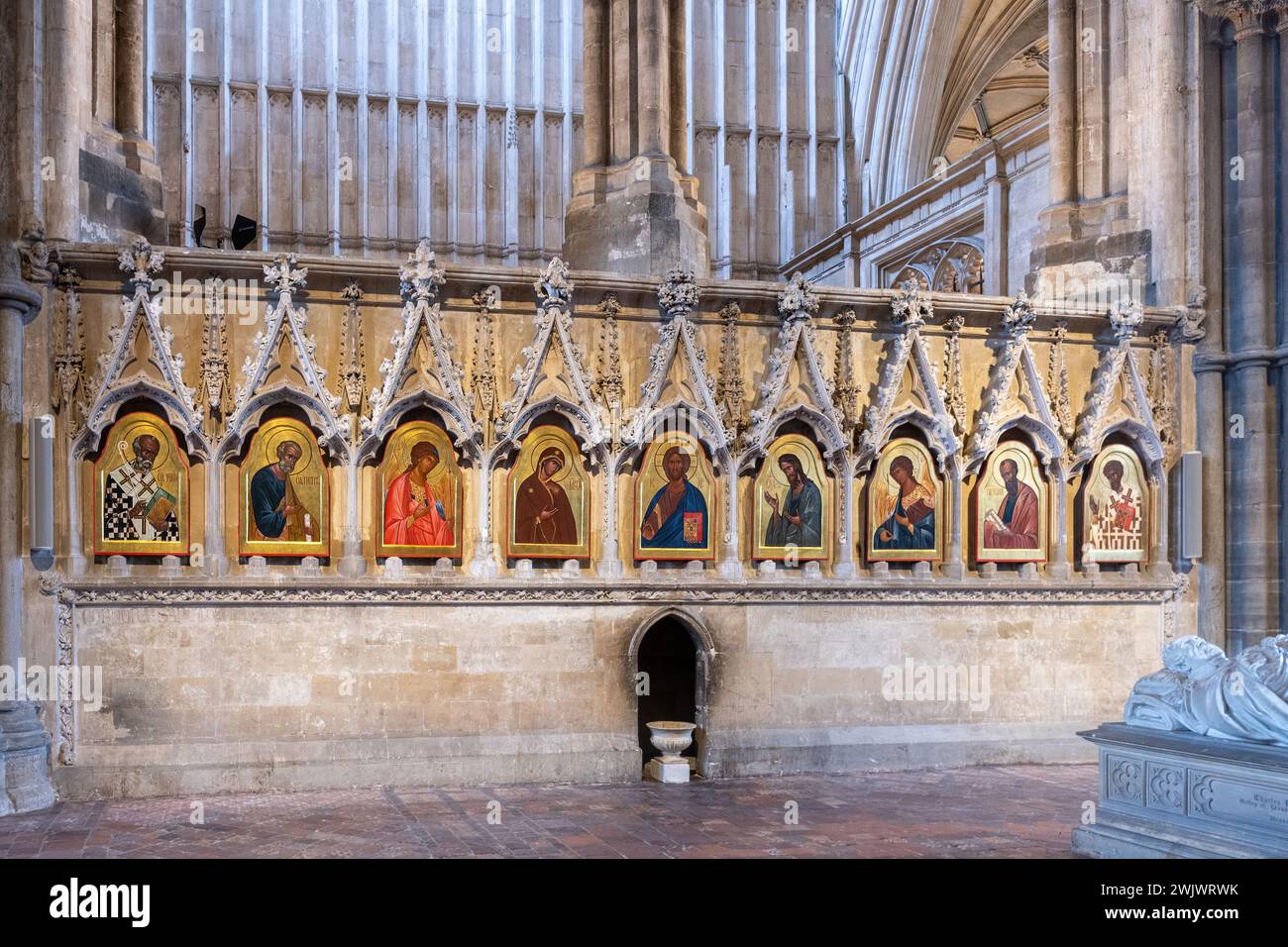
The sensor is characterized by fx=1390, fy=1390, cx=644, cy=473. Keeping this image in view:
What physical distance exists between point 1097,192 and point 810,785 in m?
7.00

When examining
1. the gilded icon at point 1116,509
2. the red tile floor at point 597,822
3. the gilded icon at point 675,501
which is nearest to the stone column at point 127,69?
the gilded icon at point 675,501

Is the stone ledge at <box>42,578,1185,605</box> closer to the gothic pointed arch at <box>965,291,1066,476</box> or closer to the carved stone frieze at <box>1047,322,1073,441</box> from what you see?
the gothic pointed arch at <box>965,291,1066,476</box>

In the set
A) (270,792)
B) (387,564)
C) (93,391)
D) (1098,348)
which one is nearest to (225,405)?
(93,391)

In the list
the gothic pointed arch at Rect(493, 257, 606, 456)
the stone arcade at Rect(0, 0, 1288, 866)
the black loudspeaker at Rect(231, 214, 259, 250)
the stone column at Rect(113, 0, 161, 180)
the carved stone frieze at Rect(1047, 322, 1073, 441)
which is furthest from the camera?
the black loudspeaker at Rect(231, 214, 259, 250)

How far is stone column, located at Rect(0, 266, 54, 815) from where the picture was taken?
1010cm

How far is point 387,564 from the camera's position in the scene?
11.4m

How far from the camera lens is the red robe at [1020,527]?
Answer: 1281 cm

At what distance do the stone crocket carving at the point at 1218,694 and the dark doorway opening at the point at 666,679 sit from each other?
541 cm

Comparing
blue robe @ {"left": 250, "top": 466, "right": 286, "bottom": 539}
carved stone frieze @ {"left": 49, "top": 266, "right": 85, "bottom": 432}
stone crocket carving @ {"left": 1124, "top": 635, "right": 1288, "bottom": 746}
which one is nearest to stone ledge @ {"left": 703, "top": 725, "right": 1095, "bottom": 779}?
stone crocket carving @ {"left": 1124, "top": 635, "right": 1288, "bottom": 746}

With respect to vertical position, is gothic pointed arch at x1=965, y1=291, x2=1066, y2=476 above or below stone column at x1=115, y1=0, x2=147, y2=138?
below

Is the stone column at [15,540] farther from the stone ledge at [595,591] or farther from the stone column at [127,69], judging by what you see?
the stone column at [127,69]

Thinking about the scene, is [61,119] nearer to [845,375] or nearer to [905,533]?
[845,375]

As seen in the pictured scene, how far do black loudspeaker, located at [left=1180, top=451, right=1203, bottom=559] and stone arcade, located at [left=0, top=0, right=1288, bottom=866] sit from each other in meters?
0.10

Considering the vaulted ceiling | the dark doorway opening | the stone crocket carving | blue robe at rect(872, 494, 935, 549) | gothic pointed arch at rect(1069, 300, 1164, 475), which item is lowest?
the dark doorway opening
